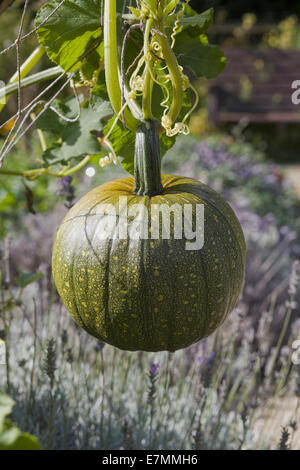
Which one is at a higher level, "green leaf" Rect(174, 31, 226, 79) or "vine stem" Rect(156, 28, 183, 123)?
"green leaf" Rect(174, 31, 226, 79)

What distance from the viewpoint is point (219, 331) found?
2236 millimetres

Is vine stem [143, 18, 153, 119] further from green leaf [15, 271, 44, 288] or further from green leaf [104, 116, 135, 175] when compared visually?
green leaf [15, 271, 44, 288]

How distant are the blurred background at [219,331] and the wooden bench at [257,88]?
28 mm

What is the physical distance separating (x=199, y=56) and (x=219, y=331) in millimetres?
1436

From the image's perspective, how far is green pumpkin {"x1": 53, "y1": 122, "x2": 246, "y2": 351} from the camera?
0.80m

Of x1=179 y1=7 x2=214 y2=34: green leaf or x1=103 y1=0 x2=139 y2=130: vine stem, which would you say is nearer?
x1=103 y1=0 x2=139 y2=130: vine stem

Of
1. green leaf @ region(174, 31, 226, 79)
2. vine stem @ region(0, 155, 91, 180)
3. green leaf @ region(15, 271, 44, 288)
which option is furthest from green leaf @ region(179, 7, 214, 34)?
green leaf @ region(15, 271, 44, 288)

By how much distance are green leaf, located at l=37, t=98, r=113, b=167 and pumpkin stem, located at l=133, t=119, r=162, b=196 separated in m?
0.36

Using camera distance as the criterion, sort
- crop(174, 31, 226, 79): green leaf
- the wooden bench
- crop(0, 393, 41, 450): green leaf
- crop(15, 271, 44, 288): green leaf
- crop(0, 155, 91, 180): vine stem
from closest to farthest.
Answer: crop(0, 393, 41, 450): green leaf < crop(174, 31, 226, 79): green leaf < crop(0, 155, 91, 180): vine stem < crop(15, 271, 44, 288): green leaf < the wooden bench

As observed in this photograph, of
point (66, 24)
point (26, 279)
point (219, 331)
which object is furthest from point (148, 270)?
point (219, 331)

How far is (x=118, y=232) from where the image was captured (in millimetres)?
810

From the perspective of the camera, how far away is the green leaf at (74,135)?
1.17 metres

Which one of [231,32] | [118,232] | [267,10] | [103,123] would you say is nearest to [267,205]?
[103,123]

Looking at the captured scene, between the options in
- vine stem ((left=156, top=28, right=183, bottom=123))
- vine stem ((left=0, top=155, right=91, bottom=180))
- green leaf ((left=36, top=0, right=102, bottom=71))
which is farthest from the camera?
vine stem ((left=0, top=155, right=91, bottom=180))
